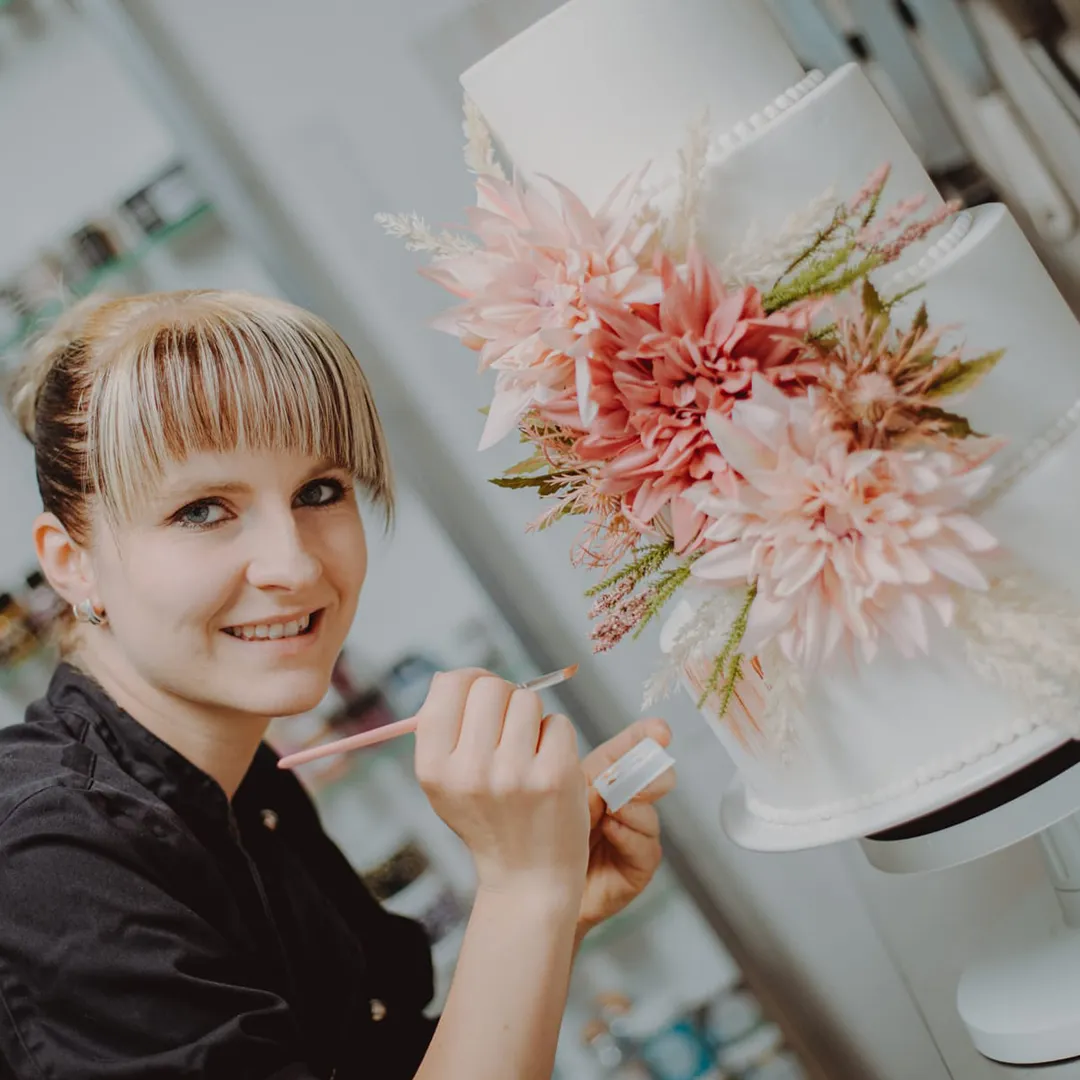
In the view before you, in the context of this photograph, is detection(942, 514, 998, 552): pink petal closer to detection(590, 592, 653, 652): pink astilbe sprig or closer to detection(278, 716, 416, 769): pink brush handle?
detection(590, 592, 653, 652): pink astilbe sprig

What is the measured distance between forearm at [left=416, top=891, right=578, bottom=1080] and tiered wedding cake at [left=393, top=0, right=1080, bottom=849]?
26 cm

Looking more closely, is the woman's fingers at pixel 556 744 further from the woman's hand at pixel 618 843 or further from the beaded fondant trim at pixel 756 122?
the beaded fondant trim at pixel 756 122

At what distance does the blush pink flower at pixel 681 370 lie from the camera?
0.73m

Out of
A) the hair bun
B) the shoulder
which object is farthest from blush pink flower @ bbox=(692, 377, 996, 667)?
the hair bun

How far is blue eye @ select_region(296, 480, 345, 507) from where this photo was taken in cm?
102

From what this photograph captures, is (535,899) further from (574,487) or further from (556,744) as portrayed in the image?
(574,487)

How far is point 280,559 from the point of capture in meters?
0.94

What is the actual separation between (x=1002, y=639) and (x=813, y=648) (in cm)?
13

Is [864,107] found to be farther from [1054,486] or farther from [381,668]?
[381,668]

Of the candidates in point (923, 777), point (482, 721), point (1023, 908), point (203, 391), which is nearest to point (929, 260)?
point (923, 777)

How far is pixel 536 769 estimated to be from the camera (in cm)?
83

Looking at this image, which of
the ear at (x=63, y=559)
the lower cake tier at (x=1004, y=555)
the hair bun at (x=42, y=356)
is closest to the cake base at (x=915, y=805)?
the lower cake tier at (x=1004, y=555)

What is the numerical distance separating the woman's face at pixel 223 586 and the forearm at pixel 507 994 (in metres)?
0.28

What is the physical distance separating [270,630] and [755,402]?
507 millimetres
